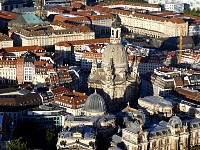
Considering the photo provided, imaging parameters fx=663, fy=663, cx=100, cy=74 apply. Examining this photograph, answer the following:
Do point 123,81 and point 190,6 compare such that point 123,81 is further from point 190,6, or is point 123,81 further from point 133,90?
point 190,6

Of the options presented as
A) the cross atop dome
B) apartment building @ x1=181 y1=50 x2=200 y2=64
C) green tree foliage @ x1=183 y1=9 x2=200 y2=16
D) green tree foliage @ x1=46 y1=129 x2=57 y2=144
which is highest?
the cross atop dome

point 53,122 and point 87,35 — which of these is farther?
point 87,35

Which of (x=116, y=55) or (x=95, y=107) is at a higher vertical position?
(x=116, y=55)

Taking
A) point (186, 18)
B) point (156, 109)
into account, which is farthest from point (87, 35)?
point (156, 109)

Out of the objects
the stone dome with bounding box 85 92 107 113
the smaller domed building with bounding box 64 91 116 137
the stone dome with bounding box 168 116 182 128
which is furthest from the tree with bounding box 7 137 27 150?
the stone dome with bounding box 168 116 182 128

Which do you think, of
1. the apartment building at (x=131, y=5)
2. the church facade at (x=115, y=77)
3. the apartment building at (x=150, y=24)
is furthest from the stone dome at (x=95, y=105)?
the apartment building at (x=131, y=5)

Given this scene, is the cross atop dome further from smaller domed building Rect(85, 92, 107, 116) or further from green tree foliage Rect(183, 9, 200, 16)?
green tree foliage Rect(183, 9, 200, 16)

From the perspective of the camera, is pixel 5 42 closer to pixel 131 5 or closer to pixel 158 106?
pixel 158 106

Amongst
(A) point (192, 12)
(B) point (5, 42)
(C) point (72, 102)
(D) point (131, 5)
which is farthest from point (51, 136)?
(D) point (131, 5)
